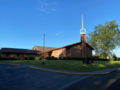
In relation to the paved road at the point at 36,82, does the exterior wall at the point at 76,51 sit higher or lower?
higher

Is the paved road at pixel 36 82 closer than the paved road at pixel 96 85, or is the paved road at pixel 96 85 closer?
the paved road at pixel 96 85

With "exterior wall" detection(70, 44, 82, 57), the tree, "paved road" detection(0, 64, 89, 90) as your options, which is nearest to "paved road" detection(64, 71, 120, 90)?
"paved road" detection(0, 64, 89, 90)

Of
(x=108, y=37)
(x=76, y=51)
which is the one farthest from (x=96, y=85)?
(x=108, y=37)

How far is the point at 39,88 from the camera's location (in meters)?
5.39

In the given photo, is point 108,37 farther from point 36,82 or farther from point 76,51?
point 36,82

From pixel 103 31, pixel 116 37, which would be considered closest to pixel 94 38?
pixel 103 31

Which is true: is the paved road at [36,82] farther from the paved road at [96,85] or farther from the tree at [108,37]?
the tree at [108,37]

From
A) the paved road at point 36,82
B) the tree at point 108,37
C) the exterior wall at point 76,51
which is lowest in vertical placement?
the paved road at point 36,82

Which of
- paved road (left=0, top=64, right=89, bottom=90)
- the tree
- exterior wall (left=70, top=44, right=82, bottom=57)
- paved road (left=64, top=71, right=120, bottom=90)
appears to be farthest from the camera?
the tree

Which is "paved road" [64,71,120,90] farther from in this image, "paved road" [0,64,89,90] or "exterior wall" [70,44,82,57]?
"exterior wall" [70,44,82,57]

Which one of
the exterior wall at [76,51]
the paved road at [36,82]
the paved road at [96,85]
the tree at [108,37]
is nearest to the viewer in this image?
the paved road at [96,85]

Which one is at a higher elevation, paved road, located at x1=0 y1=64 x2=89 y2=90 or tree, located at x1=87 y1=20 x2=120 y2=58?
tree, located at x1=87 y1=20 x2=120 y2=58

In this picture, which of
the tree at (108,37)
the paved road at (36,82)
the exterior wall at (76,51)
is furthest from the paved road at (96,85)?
the tree at (108,37)

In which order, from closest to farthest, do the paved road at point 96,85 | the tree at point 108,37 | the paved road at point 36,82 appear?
the paved road at point 96,85
the paved road at point 36,82
the tree at point 108,37
